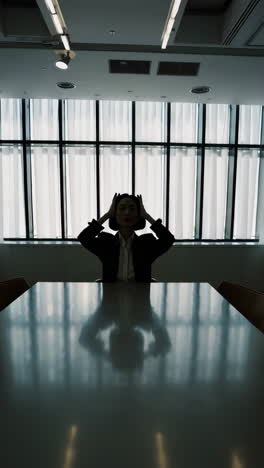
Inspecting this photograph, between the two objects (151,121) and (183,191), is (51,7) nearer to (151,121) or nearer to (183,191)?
(151,121)

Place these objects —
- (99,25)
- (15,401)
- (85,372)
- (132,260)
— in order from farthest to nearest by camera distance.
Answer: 1. (99,25)
2. (132,260)
3. (85,372)
4. (15,401)

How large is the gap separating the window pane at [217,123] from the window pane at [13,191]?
3098 mm

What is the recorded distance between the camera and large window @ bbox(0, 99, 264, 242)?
450 cm

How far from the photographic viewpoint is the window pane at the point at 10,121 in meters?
4.43

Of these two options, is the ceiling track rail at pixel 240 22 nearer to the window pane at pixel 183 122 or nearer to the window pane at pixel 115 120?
the window pane at pixel 183 122

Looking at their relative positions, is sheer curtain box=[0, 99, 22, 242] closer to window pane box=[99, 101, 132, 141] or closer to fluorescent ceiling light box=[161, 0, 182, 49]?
window pane box=[99, 101, 132, 141]

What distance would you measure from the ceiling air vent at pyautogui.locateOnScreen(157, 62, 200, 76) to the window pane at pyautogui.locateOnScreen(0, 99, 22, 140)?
250cm

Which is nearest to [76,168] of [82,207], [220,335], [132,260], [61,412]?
[82,207]

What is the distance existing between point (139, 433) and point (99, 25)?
9.30 ft

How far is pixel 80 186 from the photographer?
4.65 m

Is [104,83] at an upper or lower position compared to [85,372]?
upper

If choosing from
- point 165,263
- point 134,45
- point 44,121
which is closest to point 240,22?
point 134,45

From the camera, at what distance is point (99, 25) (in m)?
2.37

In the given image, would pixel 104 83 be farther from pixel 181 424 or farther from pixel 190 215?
pixel 181 424
